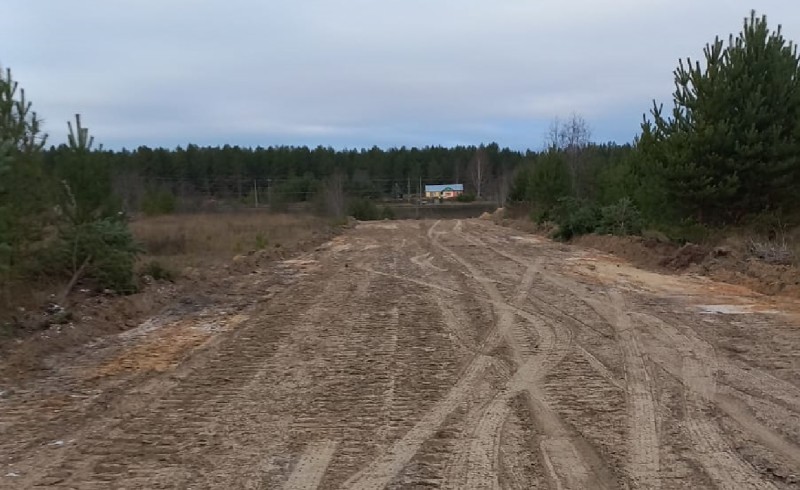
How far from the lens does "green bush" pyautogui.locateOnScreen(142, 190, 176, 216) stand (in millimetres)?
50241

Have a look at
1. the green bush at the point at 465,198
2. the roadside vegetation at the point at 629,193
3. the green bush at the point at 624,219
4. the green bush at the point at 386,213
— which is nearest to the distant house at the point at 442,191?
the green bush at the point at 465,198

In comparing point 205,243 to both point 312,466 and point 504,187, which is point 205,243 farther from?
point 504,187

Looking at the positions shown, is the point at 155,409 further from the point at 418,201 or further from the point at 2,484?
the point at 418,201

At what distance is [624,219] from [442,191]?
237ft

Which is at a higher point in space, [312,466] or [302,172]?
[302,172]

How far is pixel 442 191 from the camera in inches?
3816

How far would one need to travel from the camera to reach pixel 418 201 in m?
91.8

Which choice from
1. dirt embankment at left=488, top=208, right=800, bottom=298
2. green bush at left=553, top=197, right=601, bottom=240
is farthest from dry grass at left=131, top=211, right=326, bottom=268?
dirt embankment at left=488, top=208, right=800, bottom=298

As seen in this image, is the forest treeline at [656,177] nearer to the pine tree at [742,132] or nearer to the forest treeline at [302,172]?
the pine tree at [742,132]

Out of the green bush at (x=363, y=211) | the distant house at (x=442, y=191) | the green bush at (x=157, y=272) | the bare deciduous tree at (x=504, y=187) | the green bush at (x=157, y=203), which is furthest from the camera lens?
Answer: the distant house at (x=442, y=191)

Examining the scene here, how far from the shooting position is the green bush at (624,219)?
80.8 ft

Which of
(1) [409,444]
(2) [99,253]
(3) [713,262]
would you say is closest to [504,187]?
(3) [713,262]

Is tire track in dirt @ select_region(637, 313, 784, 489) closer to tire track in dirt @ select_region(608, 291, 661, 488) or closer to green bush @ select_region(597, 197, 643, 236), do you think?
tire track in dirt @ select_region(608, 291, 661, 488)

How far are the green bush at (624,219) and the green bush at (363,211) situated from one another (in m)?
42.0
